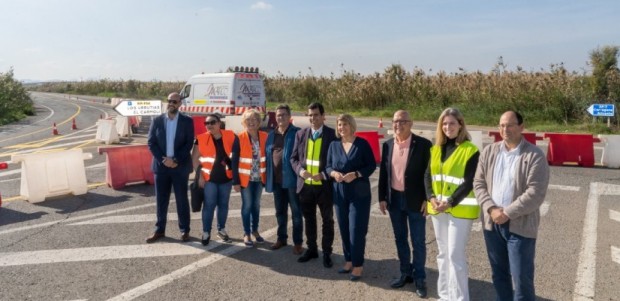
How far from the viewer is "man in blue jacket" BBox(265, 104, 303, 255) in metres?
5.89

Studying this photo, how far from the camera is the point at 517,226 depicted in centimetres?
376

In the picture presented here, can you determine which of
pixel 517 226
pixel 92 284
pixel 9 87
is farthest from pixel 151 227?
pixel 9 87

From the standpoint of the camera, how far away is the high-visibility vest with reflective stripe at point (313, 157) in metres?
5.44

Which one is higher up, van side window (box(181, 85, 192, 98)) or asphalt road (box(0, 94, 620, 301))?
van side window (box(181, 85, 192, 98))

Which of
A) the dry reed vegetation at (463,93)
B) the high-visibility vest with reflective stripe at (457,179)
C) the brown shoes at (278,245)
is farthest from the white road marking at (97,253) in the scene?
the dry reed vegetation at (463,93)

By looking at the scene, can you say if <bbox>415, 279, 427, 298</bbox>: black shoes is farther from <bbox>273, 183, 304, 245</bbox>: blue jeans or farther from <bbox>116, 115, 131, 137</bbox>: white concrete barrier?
<bbox>116, 115, 131, 137</bbox>: white concrete barrier

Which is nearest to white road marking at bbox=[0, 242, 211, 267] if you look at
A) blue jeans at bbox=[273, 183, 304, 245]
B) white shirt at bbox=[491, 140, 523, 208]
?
blue jeans at bbox=[273, 183, 304, 245]

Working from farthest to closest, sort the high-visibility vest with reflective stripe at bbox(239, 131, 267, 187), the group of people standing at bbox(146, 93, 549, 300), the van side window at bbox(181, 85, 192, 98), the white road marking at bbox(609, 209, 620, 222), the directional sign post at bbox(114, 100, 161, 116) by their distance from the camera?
1. the van side window at bbox(181, 85, 192, 98)
2. the directional sign post at bbox(114, 100, 161, 116)
3. the white road marking at bbox(609, 209, 620, 222)
4. the high-visibility vest with reflective stripe at bbox(239, 131, 267, 187)
5. the group of people standing at bbox(146, 93, 549, 300)

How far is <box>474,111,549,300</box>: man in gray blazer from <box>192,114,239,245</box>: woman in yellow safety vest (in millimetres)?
3257

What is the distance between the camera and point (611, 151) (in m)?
11.8

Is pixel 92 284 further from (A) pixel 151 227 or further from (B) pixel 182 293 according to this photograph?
(A) pixel 151 227

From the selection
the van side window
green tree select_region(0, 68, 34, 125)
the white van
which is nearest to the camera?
the white van

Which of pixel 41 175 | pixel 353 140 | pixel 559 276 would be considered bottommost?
pixel 559 276

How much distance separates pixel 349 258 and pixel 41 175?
21.4ft
